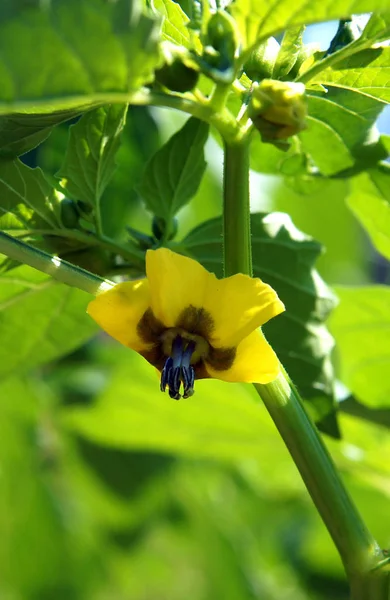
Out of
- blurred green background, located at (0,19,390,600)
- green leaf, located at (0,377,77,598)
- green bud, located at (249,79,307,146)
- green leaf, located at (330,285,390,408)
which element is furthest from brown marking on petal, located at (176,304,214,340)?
green leaf, located at (0,377,77,598)

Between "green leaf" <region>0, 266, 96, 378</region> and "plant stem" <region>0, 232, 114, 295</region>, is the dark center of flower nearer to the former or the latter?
"plant stem" <region>0, 232, 114, 295</region>

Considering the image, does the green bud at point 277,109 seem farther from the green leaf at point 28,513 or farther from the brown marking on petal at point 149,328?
the green leaf at point 28,513

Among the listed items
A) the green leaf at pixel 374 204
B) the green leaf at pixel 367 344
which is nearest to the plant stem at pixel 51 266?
the green leaf at pixel 374 204

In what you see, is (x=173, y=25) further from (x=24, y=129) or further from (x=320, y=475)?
(x=320, y=475)

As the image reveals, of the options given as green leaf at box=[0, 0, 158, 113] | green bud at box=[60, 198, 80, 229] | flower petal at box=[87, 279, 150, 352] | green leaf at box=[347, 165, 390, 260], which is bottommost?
flower petal at box=[87, 279, 150, 352]

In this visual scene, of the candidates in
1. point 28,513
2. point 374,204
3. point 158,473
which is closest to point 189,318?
point 374,204

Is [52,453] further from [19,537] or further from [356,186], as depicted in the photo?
[356,186]
